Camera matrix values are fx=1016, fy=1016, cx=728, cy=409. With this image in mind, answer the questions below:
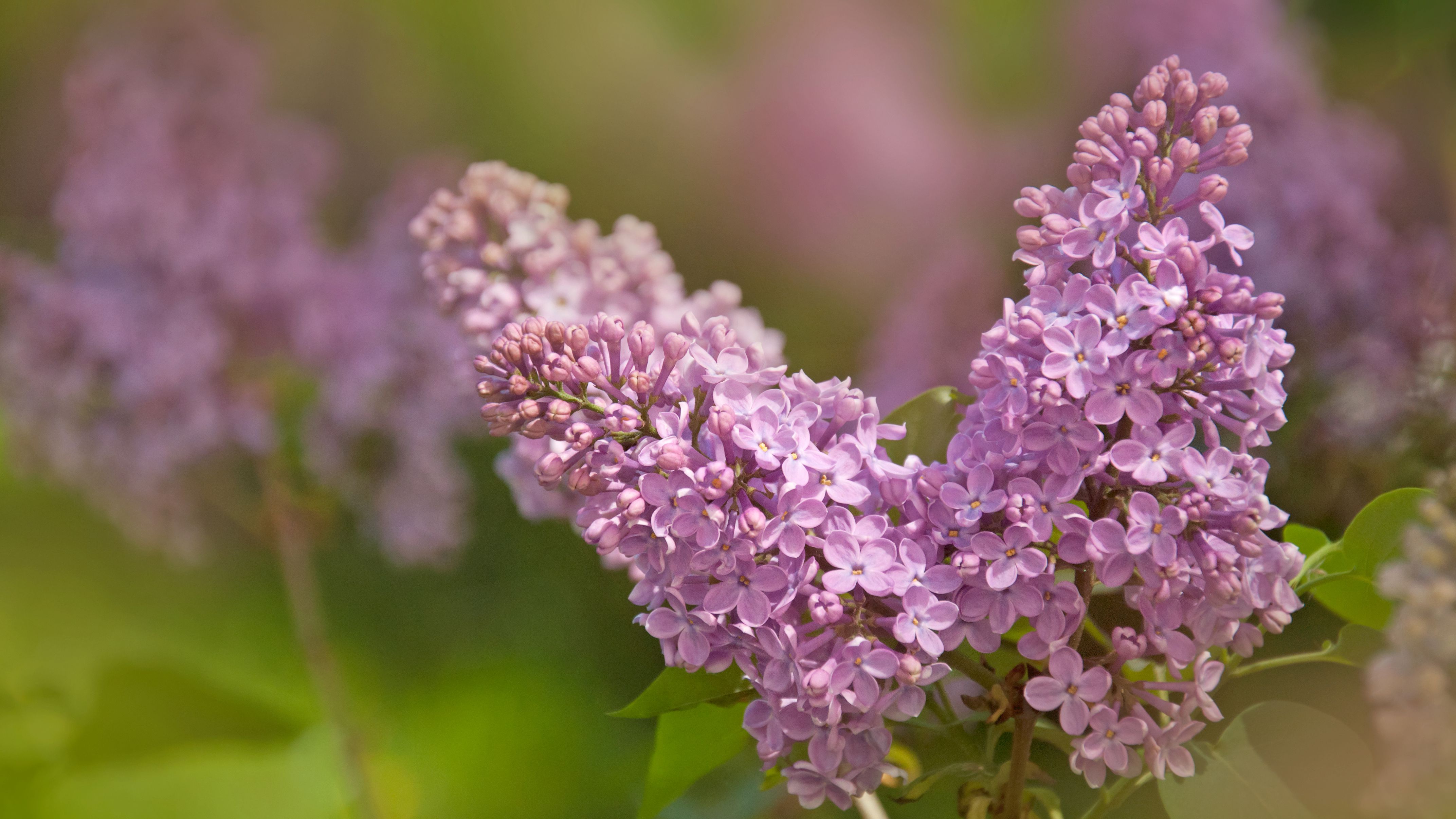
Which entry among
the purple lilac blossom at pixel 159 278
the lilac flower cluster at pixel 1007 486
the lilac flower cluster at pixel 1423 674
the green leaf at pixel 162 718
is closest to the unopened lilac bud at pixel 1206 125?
the lilac flower cluster at pixel 1007 486

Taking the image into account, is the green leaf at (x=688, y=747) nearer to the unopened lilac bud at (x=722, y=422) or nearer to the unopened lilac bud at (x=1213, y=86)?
the unopened lilac bud at (x=722, y=422)

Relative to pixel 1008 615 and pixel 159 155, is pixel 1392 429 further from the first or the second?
pixel 159 155

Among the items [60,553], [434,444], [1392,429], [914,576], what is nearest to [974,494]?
[914,576]

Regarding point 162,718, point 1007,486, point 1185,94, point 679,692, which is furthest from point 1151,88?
point 162,718

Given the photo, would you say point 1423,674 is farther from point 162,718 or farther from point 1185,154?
point 162,718

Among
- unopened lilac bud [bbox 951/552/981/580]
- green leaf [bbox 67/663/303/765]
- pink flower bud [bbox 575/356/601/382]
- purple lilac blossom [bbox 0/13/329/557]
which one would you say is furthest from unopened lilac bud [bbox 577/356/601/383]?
green leaf [bbox 67/663/303/765]

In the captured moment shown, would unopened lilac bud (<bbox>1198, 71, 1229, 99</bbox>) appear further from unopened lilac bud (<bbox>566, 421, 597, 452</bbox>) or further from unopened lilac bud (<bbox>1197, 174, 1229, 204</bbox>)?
unopened lilac bud (<bbox>566, 421, 597, 452</bbox>)
